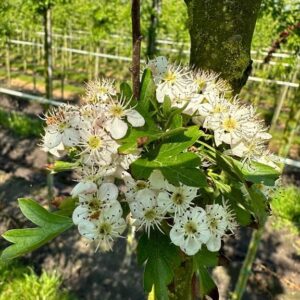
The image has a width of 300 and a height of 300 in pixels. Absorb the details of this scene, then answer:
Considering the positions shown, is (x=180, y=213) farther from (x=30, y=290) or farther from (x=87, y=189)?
(x=30, y=290)

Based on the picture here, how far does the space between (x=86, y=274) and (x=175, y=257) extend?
4.37 meters

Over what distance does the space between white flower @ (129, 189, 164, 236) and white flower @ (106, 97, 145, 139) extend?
14cm

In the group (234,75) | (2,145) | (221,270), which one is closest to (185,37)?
(2,145)

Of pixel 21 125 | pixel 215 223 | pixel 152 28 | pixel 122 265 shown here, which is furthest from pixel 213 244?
pixel 21 125

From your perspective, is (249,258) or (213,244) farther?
(249,258)

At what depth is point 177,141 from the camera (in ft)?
3.21

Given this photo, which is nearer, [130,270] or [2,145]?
[130,270]

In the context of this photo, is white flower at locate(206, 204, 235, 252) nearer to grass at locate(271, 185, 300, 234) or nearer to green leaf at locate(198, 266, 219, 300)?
green leaf at locate(198, 266, 219, 300)

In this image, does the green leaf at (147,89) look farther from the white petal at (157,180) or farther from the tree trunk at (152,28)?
the tree trunk at (152,28)

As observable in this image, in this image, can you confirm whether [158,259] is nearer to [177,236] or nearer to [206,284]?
[177,236]

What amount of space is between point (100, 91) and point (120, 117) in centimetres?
16

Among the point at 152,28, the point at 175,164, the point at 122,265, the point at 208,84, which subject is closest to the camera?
the point at 175,164

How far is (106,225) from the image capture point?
999mm

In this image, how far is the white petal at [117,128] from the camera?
3.14 feet
